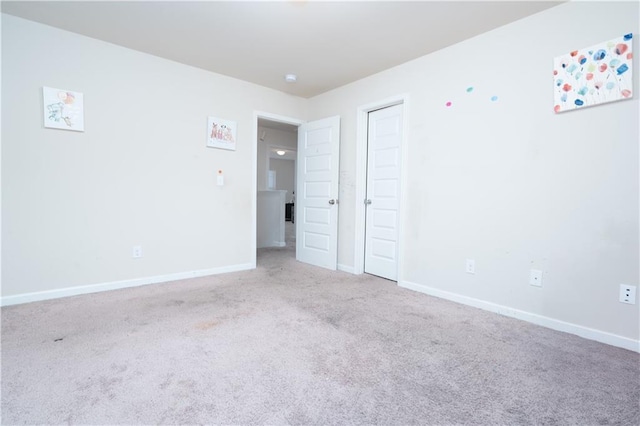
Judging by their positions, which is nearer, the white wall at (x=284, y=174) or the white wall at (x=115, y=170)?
the white wall at (x=115, y=170)

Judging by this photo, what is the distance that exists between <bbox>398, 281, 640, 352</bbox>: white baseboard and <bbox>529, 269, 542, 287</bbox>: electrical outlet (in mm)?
234

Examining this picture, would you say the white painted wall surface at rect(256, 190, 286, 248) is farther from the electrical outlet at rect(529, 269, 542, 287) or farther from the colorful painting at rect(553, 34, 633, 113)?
the colorful painting at rect(553, 34, 633, 113)

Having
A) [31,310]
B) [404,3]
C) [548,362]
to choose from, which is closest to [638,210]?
[548,362]

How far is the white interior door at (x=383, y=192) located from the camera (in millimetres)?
3314

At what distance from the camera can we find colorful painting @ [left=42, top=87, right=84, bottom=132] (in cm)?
256

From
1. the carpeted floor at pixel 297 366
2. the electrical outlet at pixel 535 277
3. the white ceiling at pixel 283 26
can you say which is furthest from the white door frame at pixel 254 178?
the electrical outlet at pixel 535 277

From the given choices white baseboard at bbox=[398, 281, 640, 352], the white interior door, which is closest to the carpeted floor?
white baseboard at bbox=[398, 281, 640, 352]

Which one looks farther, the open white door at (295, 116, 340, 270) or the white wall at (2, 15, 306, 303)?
the open white door at (295, 116, 340, 270)

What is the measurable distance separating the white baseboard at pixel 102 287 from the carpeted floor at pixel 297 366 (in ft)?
0.40

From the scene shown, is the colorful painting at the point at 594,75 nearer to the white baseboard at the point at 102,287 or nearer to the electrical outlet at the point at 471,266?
the electrical outlet at the point at 471,266

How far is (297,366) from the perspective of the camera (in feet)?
5.39

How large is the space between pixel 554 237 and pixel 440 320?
102 centimetres

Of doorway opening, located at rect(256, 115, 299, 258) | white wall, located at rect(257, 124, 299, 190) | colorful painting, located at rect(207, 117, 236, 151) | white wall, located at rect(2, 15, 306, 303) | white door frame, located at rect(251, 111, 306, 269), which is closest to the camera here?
white wall, located at rect(2, 15, 306, 303)

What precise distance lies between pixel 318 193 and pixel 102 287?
2.56 metres
